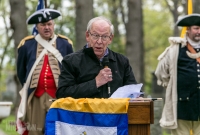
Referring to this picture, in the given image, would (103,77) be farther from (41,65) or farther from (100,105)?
(41,65)

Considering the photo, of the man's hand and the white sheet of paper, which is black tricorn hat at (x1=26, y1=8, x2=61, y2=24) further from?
the white sheet of paper

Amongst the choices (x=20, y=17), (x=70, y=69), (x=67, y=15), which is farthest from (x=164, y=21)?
(x=70, y=69)

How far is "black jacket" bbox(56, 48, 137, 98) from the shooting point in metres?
6.47

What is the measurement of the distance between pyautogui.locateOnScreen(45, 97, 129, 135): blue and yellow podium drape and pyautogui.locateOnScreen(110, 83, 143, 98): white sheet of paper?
0.35 m

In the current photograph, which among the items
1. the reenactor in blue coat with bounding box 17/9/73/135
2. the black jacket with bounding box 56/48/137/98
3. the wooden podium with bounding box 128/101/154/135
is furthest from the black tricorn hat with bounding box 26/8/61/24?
the wooden podium with bounding box 128/101/154/135

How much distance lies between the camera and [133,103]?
594 centimetres

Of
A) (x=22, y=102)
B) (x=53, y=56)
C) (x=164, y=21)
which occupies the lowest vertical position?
(x=164, y=21)

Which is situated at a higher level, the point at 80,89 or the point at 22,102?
the point at 80,89

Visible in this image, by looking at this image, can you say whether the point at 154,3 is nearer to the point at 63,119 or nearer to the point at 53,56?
the point at 53,56

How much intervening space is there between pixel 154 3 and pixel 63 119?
41.7 meters

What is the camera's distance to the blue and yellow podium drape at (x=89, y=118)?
235 inches

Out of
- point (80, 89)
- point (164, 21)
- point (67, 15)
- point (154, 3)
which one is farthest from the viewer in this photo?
point (164, 21)

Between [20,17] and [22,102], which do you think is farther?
[20,17]

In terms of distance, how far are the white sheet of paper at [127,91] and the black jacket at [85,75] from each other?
0.21m
